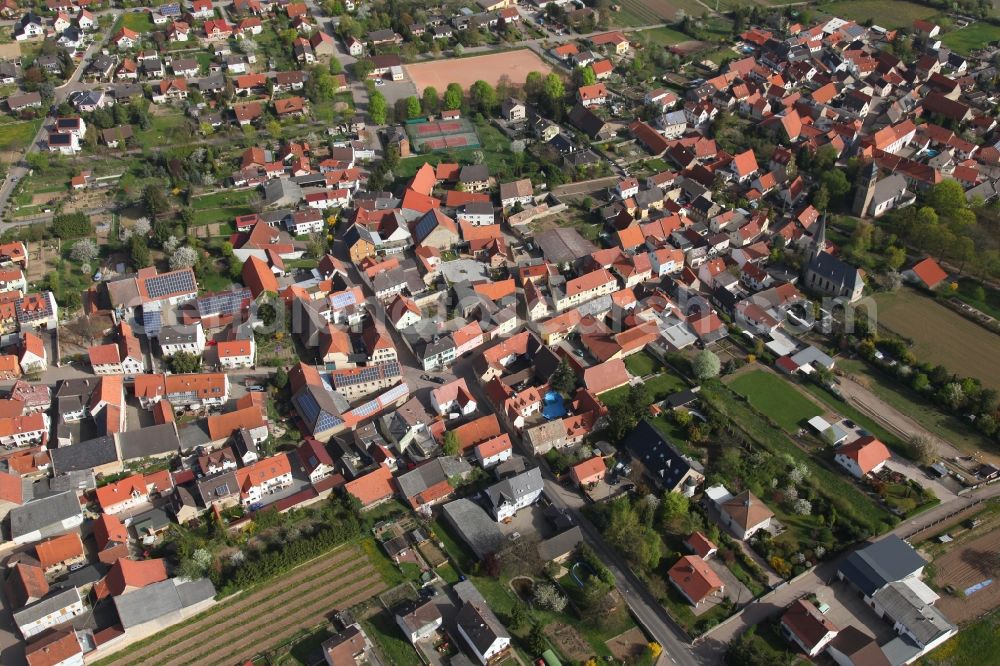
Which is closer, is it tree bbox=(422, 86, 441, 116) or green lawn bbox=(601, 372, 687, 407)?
green lawn bbox=(601, 372, 687, 407)

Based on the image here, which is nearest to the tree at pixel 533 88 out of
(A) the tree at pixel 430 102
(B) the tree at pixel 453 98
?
(B) the tree at pixel 453 98

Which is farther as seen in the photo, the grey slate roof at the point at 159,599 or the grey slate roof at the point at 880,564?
the grey slate roof at the point at 880,564

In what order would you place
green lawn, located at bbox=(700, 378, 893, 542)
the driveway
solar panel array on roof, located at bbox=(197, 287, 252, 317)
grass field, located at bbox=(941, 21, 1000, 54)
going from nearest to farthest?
1. green lawn, located at bbox=(700, 378, 893, 542)
2. the driveway
3. solar panel array on roof, located at bbox=(197, 287, 252, 317)
4. grass field, located at bbox=(941, 21, 1000, 54)

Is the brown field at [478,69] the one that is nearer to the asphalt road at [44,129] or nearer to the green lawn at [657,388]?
the asphalt road at [44,129]

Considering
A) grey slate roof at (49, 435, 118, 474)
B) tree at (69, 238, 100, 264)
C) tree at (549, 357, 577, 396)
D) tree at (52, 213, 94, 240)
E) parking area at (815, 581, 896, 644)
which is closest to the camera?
parking area at (815, 581, 896, 644)

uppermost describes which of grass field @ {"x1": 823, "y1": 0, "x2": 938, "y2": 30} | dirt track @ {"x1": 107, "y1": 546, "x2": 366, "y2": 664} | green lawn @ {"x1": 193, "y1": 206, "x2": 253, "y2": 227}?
grass field @ {"x1": 823, "y1": 0, "x2": 938, "y2": 30}

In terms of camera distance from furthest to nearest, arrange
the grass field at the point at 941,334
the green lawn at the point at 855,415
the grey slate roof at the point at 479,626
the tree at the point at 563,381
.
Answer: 1. the grass field at the point at 941,334
2. the tree at the point at 563,381
3. the green lawn at the point at 855,415
4. the grey slate roof at the point at 479,626

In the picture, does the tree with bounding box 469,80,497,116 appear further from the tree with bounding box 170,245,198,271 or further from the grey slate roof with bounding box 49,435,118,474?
the grey slate roof with bounding box 49,435,118,474

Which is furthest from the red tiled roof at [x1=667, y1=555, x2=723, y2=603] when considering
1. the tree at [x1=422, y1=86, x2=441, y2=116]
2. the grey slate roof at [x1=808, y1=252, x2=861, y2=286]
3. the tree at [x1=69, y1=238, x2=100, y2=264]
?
the tree at [x1=422, y1=86, x2=441, y2=116]
